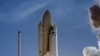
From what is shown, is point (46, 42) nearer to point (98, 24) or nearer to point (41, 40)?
point (41, 40)

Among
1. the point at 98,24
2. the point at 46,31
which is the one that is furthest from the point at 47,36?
the point at 98,24

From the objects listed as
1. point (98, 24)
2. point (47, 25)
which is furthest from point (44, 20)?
point (98, 24)

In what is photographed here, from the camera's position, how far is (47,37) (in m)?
89.8

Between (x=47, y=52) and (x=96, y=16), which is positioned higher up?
(x=96, y=16)

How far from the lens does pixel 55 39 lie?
8956 centimetres

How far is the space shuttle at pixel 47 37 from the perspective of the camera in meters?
88.8

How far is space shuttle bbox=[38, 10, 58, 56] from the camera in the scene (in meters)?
88.8

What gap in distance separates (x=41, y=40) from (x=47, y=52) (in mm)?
2228

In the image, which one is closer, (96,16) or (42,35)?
(96,16)

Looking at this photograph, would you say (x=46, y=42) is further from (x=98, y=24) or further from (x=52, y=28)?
(x=98, y=24)

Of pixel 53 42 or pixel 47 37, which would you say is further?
pixel 47 37

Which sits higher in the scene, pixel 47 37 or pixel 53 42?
pixel 47 37

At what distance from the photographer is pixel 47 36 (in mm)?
90000

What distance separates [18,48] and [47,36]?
5155 millimetres
